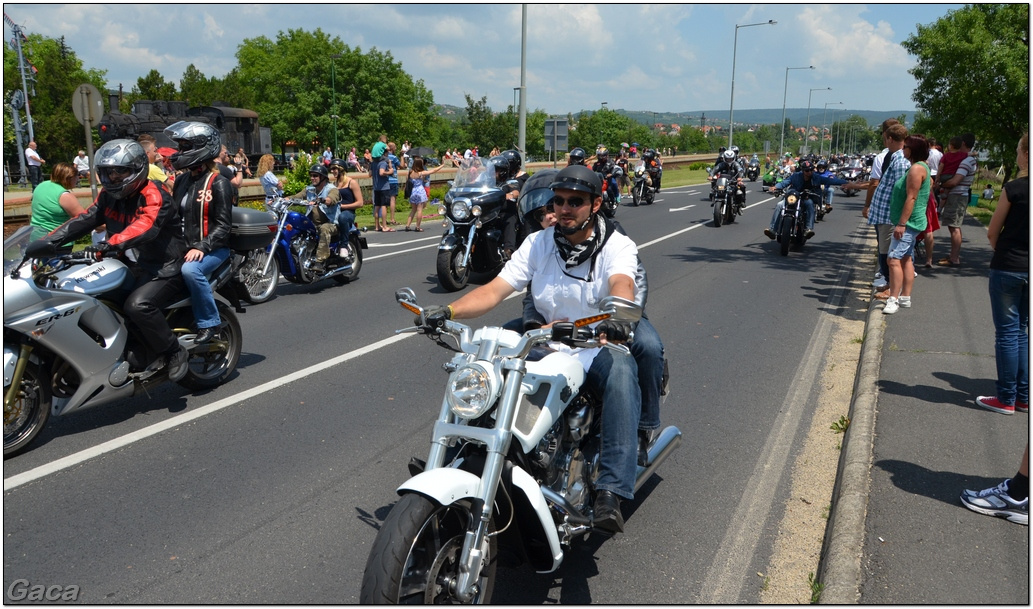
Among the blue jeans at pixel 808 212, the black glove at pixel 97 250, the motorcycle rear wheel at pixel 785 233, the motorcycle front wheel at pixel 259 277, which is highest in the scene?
the black glove at pixel 97 250

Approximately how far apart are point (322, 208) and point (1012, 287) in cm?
799

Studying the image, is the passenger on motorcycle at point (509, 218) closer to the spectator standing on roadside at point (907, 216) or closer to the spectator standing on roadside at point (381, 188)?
the spectator standing on roadside at point (907, 216)

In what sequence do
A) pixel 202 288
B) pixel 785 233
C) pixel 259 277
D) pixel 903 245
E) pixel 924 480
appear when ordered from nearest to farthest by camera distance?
pixel 924 480 → pixel 202 288 → pixel 903 245 → pixel 259 277 → pixel 785 233

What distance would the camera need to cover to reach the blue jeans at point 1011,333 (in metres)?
5.39

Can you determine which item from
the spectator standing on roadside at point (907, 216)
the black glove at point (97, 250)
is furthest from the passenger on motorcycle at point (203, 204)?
the spectator standing on roadside at point (907, 216)

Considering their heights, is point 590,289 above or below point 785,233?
above

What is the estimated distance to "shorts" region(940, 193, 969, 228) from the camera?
41.7 feet

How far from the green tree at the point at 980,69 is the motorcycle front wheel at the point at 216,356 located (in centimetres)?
1394

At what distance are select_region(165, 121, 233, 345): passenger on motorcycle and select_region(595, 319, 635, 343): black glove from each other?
3.87 meters

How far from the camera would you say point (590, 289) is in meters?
3.97

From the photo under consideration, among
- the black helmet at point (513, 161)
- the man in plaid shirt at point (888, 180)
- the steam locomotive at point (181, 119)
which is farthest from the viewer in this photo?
the steam locomotive at point (181, 119)

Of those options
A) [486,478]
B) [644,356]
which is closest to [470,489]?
[486,478]

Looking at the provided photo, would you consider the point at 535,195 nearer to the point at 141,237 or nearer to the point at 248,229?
the point at 248,229

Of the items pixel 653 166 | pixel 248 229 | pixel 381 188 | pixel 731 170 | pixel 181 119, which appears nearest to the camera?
pixel 248 229
